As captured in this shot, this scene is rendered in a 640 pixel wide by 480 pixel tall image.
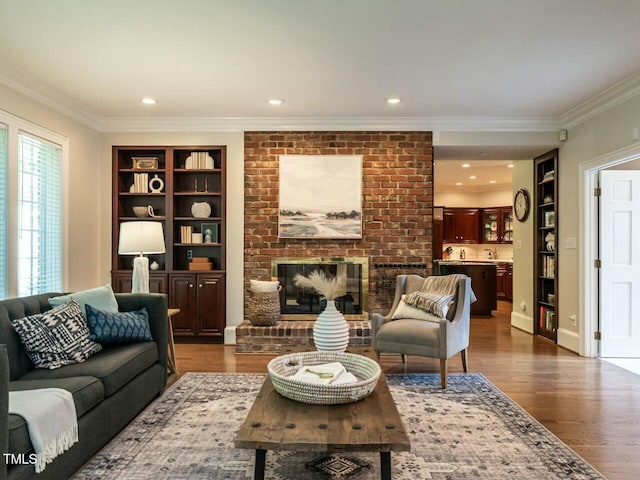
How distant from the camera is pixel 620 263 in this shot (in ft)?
15.6

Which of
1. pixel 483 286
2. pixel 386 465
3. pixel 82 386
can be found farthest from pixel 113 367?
pixel 483 286

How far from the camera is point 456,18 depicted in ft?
9.25

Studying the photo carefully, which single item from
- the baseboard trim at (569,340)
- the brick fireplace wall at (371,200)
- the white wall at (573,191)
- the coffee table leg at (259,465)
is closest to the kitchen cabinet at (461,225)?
the white wall at (573,191)

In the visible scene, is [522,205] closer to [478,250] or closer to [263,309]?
[263,309]

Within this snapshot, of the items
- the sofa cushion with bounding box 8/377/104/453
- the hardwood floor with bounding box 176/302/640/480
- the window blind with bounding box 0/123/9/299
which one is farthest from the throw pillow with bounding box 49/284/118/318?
the hardwood floor with bounding box 176/302/640/480

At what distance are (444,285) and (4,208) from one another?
3994 mm

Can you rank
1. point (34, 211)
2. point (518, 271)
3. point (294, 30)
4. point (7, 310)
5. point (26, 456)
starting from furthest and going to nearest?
point (518, 271), point (34, 211), point (294, 30), point (7, 310), point (26, 456)

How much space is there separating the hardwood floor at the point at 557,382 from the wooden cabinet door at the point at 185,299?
0.26 metres

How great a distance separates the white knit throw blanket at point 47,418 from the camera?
1.91 metres

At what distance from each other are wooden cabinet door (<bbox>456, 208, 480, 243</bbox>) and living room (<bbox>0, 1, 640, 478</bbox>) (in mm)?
3849

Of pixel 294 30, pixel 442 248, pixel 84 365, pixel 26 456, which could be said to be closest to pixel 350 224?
pixel 294 30

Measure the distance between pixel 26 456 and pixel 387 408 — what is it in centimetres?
156

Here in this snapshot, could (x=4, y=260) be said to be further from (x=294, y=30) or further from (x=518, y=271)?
(x=518, y=271)

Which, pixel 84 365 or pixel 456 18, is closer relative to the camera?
pixel 84 365
